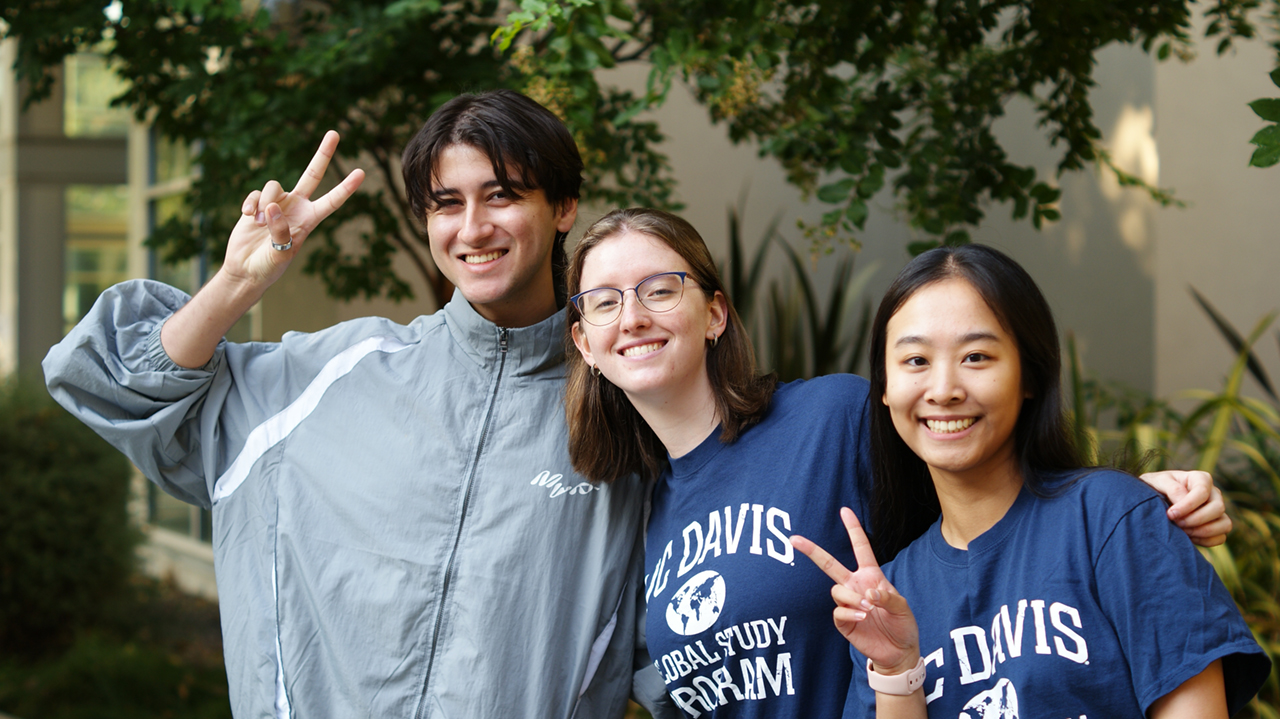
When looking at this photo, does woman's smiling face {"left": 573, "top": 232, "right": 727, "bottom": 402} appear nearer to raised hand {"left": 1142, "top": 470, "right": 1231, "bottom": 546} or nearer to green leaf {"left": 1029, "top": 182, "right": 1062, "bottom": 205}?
raised hand {"left": 1142, "top": 470, "right": 1231, "bottom": 546}

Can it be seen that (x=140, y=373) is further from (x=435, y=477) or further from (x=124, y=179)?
(x=124, y=179)

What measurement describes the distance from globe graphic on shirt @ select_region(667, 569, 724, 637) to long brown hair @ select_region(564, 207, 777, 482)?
0.26 m

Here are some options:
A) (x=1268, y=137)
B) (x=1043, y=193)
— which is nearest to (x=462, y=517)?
(x=1268, y=137)

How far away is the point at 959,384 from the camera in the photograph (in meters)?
1.41

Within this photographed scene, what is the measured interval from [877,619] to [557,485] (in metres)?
0.66

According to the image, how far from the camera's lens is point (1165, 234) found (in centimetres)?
561

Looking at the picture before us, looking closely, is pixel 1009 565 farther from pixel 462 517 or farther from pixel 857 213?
pixel 857 213

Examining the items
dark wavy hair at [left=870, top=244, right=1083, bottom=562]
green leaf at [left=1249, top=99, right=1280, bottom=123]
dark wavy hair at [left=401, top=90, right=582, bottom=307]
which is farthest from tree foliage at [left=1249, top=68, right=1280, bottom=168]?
dark wavy hair at [left=401, top=90, right=582, bottom=307]

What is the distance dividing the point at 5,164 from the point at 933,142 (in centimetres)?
931

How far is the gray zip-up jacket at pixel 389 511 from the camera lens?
174cm

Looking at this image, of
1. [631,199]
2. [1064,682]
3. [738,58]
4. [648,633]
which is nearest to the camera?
[1064,682]

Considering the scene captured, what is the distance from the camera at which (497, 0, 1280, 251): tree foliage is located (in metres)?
2.33

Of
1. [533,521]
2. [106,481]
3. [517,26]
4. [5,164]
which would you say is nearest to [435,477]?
[533,521]

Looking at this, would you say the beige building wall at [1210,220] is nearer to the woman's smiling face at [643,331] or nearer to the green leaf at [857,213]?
the green leaf at [857,213]
